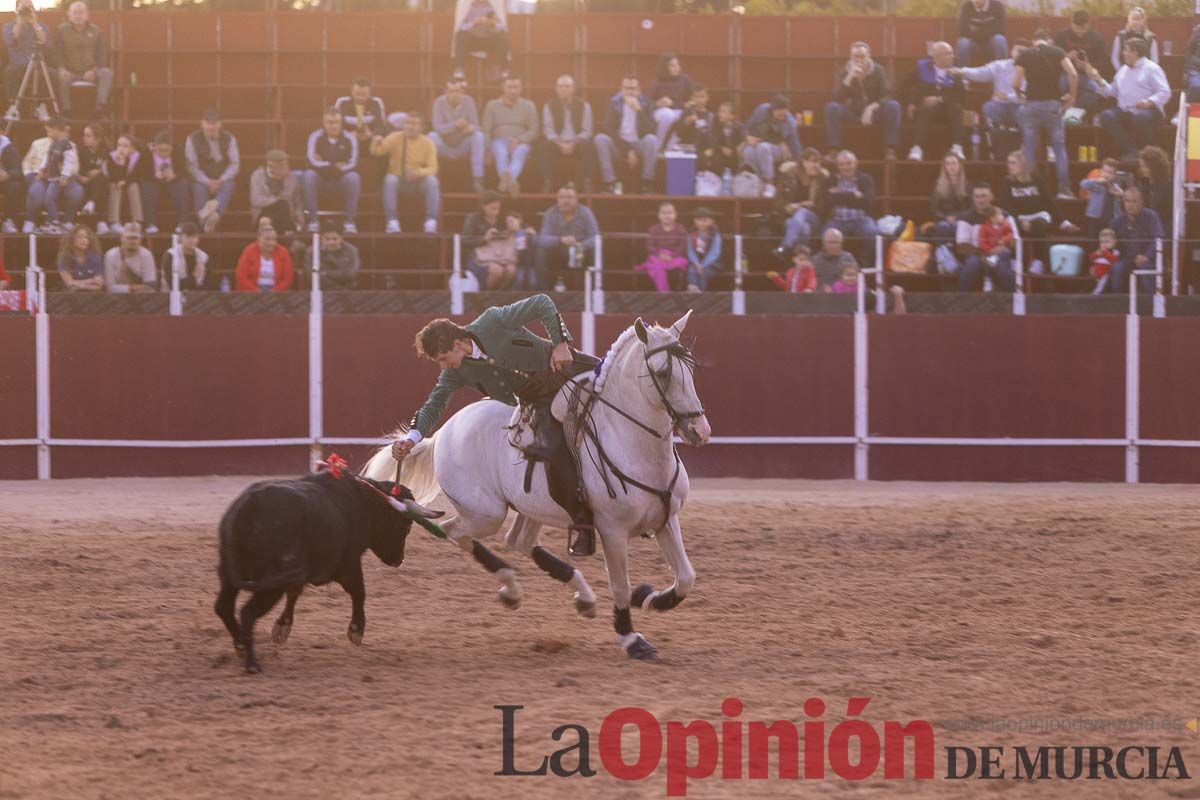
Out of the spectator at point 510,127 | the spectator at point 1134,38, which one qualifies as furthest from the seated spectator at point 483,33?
the spectator at point 1134,38

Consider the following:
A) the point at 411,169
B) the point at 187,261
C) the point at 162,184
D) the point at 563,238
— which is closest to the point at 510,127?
the point at 411,169

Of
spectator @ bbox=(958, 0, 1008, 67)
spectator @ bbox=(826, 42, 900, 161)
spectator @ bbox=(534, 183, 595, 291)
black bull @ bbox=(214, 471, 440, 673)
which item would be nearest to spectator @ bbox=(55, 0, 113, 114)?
spectator @ bbox=(534, 183, 595, 291)

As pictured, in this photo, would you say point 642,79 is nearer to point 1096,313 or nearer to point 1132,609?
point 1096,313

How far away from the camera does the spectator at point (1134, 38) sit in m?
18.9

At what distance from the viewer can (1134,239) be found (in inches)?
632

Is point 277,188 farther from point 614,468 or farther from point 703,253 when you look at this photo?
point 614,468

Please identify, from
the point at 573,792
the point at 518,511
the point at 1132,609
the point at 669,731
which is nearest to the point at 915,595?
the point at 1132,609

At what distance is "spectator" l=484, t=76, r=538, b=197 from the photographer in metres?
18.0

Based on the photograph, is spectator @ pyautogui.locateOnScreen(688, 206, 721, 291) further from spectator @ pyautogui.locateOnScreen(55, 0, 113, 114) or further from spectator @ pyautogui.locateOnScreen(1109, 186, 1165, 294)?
spectator @ pyautogui.locateOnScreen(55, 0, 113, 114)

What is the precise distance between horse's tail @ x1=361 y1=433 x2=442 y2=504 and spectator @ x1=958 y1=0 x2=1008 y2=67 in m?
12.7

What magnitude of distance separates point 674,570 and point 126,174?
11452 millimetres

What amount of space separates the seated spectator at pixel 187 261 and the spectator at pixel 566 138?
3.92 meters

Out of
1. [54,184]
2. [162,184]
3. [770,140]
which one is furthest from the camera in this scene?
[770,140]

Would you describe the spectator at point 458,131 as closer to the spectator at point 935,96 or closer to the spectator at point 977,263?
the spectator at point 935,96
